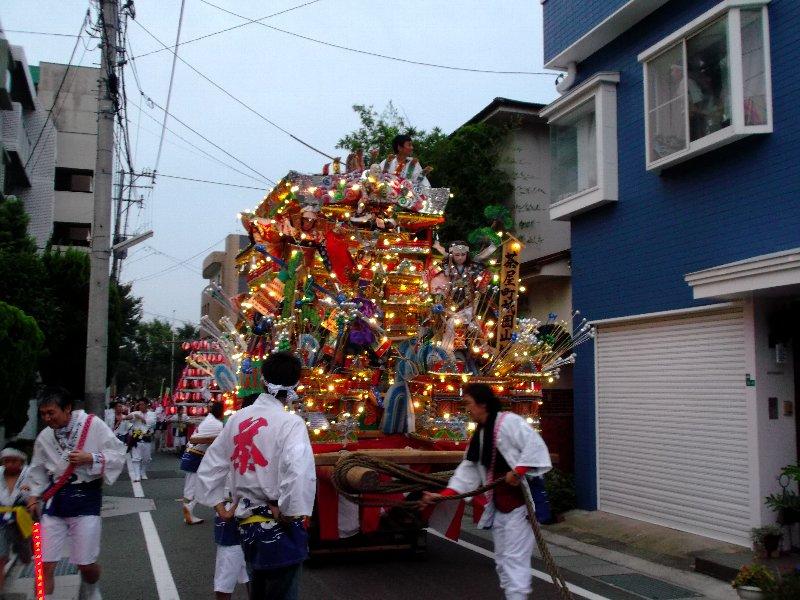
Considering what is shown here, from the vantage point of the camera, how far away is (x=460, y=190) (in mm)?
18422

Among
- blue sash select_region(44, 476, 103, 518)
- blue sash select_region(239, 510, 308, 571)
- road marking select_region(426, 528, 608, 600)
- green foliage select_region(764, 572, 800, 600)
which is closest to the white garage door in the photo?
road marking select_region(426, 528, 608, 600)

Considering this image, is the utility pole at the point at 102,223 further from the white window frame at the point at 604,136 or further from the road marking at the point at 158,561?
the white window frame at the point at 604,136

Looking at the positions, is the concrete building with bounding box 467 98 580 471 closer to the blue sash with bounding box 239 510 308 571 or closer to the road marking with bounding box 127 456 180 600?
the road marking with bounding box 127 456 180 600

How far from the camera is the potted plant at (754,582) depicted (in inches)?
252

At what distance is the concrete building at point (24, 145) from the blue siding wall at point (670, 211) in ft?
61.8

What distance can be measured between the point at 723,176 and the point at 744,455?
3266 millimetres

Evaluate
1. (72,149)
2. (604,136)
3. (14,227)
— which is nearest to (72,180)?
(72,149)

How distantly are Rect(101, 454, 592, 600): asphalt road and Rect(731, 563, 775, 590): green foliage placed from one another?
157 cm

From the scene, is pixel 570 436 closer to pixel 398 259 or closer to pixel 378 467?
pixel 398 259

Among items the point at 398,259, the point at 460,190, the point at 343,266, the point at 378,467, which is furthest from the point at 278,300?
the point at 460,190

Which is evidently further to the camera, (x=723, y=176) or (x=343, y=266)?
(x=723, y=176)

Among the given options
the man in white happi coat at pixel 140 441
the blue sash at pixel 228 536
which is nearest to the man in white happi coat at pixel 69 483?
the blue sash at pixel 228 536

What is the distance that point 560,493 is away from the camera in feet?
38.2

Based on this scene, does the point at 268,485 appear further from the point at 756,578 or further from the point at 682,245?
the point at 682,245
